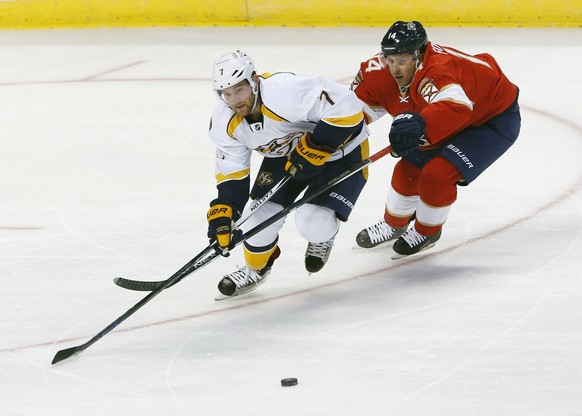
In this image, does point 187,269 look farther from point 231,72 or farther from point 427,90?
point 427,90

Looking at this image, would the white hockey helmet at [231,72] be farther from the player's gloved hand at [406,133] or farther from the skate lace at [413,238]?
the skate lace at [413,238]

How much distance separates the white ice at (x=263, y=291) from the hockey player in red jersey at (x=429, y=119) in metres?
0.18

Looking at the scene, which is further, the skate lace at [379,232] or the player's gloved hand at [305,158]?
the skate lace at [379,232]

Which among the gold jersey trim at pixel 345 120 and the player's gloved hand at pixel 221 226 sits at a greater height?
the gold jersey trim at pixel 345 120

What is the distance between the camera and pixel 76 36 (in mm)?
8062

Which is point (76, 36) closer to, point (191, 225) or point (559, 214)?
point (191, 225)

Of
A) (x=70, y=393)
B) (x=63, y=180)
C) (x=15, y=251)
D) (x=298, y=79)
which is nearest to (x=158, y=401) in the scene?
(x=70, y=393)

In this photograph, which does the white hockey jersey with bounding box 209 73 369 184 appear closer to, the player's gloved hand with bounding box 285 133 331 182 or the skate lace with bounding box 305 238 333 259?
the player's gloved hand with bounding box 285 133 331 182

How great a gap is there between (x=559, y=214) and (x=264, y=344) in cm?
161

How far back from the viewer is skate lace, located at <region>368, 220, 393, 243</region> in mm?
3967

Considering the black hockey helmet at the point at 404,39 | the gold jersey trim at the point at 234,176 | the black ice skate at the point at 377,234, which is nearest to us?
the gold jersey trim at the point at 234,176

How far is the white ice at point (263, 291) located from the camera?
2.78 metres

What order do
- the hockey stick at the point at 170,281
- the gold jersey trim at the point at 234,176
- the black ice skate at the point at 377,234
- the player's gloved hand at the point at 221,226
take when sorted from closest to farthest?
the hockey stick at the point at 170,281, the player's gloved hand at the point at 221,226, the gold jersey trim at the point at 234,176, the black ice skate at the point at 377,234

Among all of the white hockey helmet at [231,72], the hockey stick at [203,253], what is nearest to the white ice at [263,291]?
the hockey stick at [203,253]
